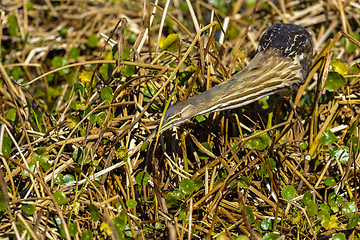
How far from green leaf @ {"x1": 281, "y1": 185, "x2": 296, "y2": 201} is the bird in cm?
49

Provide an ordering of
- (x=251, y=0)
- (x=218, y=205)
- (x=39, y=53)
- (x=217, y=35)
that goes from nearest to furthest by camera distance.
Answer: (x=218, y=205) < (x=39, y=53) < (x=217, y=35) < (x=251, y=0)

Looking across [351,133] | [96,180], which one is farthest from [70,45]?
[351,133]

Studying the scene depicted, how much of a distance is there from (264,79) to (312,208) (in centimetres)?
72

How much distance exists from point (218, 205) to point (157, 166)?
1.30ft

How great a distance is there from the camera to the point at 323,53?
2475 mm

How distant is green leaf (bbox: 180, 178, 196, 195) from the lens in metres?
2.16

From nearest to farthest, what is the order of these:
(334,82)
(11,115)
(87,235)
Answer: (87,235) → (334,82) → (11,115)

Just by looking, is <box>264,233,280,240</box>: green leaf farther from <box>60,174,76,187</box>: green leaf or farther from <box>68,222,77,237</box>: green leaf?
<box>60,174,76,187</box>: green leaf

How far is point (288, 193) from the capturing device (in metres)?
2.19

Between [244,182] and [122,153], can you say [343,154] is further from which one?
[122,153]

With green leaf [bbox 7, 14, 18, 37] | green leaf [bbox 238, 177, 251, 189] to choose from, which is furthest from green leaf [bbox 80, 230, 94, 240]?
green leaf [bbox 7, 14, 18, 37]

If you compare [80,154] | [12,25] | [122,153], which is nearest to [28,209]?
[80,154]

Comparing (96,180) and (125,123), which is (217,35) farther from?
(96,180)

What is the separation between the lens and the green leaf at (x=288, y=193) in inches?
85.8
